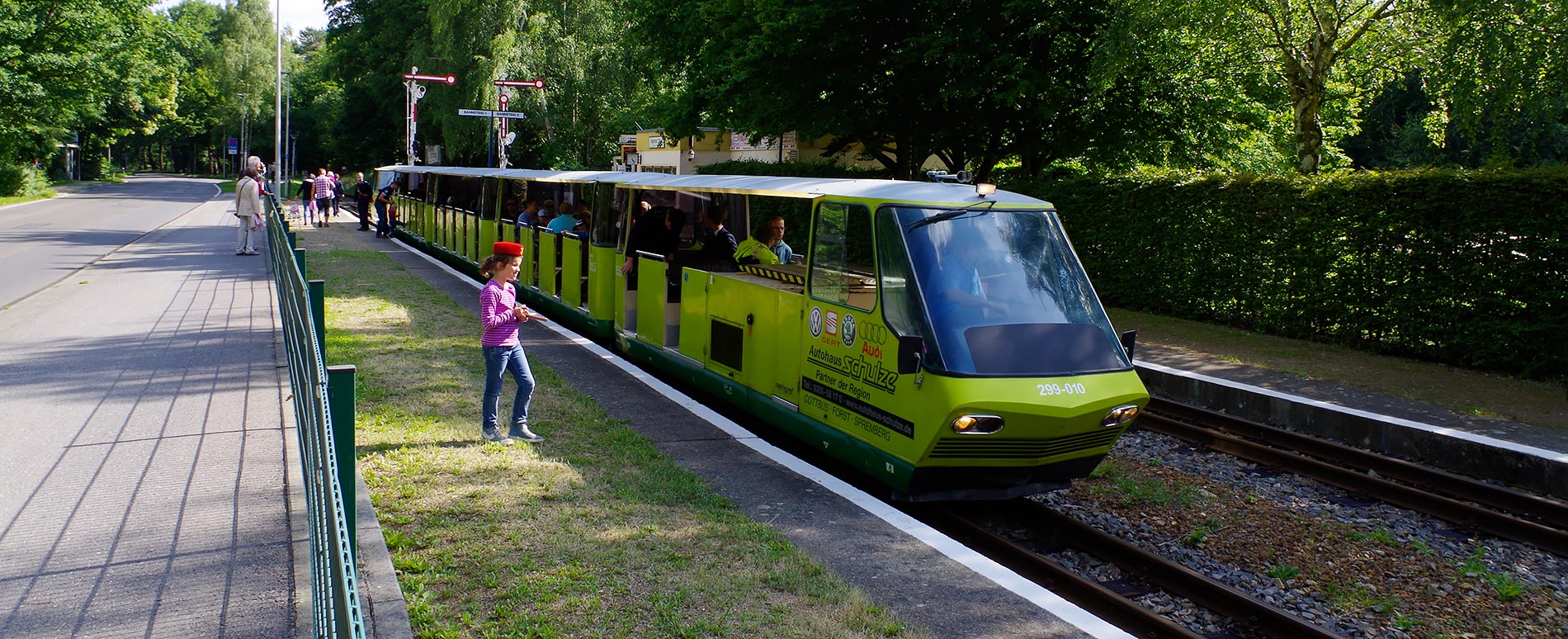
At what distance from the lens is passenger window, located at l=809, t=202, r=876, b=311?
7.81 metres

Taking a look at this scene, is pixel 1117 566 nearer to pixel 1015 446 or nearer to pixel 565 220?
pixel 1015 446

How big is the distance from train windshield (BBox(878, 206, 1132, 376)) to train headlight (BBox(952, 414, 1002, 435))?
11.3 inches

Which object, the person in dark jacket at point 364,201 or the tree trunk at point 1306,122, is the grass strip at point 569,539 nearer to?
the tree trunk at point 1306,122

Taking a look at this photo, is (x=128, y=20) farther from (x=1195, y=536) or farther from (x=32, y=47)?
(x=1195, y=536)

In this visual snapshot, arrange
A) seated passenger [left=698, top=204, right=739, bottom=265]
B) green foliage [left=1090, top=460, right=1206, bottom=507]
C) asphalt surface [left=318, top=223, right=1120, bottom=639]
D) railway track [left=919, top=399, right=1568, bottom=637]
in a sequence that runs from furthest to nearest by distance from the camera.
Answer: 1. seated passenger [left=698, top=204, right=739, bottom=265]
2. green foliage [left=1090, top=460, right=1206, bottom=507]
3. railway track [left=919, top=399, right=1568, bottom=637]
4. asphalt surface [left=318, top=223, right=1120, bottom=639]

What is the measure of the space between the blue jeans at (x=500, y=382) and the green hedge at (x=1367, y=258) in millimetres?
11084

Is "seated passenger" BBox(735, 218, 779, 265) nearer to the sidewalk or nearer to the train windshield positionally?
the train windshield

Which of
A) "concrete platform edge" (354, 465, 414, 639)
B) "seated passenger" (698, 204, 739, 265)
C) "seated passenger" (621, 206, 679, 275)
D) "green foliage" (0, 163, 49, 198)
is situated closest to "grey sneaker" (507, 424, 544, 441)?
"concrete platform edge" (354, 465, 414, 639)

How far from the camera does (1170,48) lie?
59.0 ft

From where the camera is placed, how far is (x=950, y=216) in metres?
7.76

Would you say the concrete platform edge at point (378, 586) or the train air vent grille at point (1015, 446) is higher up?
the train air vent grille at point (1015, 446)

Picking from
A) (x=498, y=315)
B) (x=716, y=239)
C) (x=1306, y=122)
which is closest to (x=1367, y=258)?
(x=1306, y=122)

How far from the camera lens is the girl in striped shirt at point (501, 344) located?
822 centimetres

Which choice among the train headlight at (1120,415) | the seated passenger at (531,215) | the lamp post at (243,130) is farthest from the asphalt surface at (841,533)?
the lamp post at (243,130)
